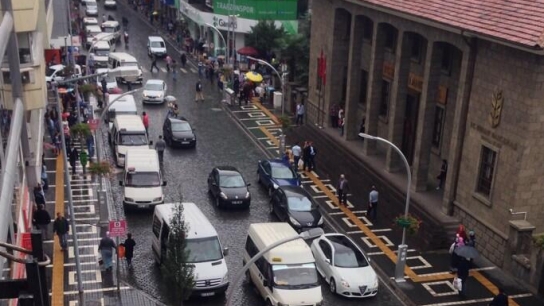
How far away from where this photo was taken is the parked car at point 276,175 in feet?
103

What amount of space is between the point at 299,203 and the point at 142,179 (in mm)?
7493

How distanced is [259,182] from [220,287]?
12146 millimetres

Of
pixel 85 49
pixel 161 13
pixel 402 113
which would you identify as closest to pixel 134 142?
pixel 402 113

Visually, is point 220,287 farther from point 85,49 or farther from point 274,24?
point 85,49

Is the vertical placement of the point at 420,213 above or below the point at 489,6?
below

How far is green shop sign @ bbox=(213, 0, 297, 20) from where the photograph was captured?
60375 millimetres

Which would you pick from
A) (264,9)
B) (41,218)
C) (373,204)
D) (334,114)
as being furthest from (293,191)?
(264,9)

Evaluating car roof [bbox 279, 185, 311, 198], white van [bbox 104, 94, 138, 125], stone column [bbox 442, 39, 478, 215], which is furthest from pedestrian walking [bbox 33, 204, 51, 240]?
stone column [bbox 442, 39, 478, 215]

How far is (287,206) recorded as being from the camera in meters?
28.0

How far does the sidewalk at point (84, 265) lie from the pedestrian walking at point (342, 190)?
11165mm

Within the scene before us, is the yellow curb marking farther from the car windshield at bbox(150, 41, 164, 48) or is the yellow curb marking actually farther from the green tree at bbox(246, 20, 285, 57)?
the car windshield at bbox(150, 41, 164, 48)

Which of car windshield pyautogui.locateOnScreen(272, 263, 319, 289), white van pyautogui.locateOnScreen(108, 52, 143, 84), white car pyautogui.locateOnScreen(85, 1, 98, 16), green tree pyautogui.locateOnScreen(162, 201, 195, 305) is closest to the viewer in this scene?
green tree pyautogui.locateOnScreen(162, 201, 195, 305)

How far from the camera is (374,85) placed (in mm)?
34969

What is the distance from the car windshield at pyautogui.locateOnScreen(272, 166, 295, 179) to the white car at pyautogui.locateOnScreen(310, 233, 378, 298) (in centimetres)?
762
